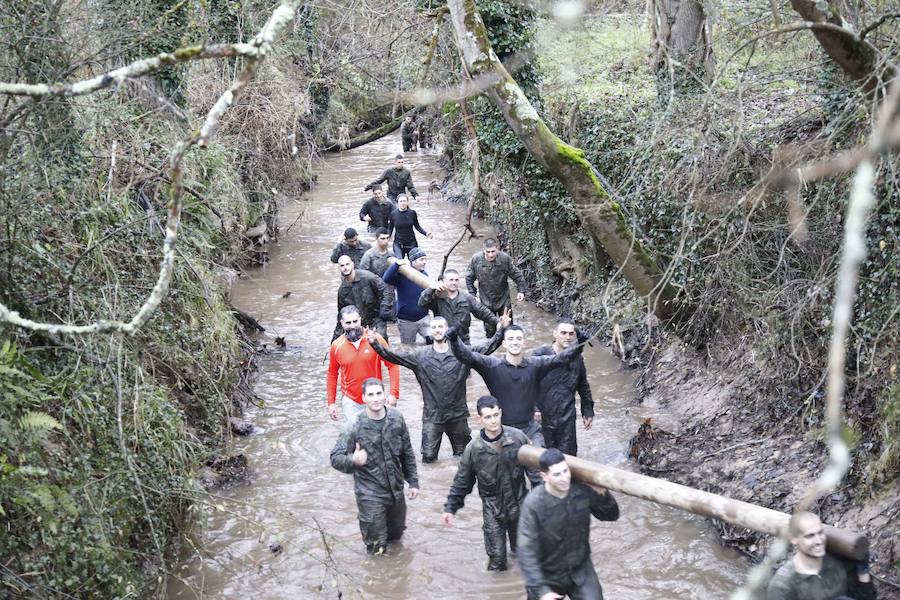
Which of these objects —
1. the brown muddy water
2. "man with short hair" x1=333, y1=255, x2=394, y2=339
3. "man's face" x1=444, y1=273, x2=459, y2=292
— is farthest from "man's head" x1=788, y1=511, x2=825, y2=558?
"man with short hair" x1=333, y1=255, x2=394, y2=339

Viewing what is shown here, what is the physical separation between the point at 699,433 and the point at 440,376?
3.21 m

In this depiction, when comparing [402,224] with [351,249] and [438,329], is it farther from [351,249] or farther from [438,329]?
[438,329]

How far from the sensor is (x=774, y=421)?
9648 millimetres

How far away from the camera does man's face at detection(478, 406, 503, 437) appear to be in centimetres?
739

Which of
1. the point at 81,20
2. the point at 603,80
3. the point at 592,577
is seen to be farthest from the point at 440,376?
the point at 603,80

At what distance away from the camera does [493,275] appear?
1276 centimetres

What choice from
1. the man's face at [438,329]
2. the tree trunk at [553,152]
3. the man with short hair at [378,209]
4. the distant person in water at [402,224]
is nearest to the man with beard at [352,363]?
the man's face at [438,329]

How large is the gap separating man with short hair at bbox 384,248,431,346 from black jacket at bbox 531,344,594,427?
11.0ft

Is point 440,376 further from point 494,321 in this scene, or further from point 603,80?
point 603,80

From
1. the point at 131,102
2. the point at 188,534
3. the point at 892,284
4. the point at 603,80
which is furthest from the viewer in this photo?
the point at 603,80

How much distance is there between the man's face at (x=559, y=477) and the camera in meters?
6.36

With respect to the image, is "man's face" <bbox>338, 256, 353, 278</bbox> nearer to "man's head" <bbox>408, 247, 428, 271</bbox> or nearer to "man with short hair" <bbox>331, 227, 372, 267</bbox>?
"man's head" <bbox>408, 247, 428, 271</bbox>

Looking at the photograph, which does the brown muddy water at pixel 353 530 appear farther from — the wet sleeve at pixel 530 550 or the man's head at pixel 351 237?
the man's head at pixel 351 237

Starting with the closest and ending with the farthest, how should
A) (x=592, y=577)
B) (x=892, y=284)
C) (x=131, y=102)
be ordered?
(x=592, y=577)
(x=892, y=284)
(x=131, y=102)
